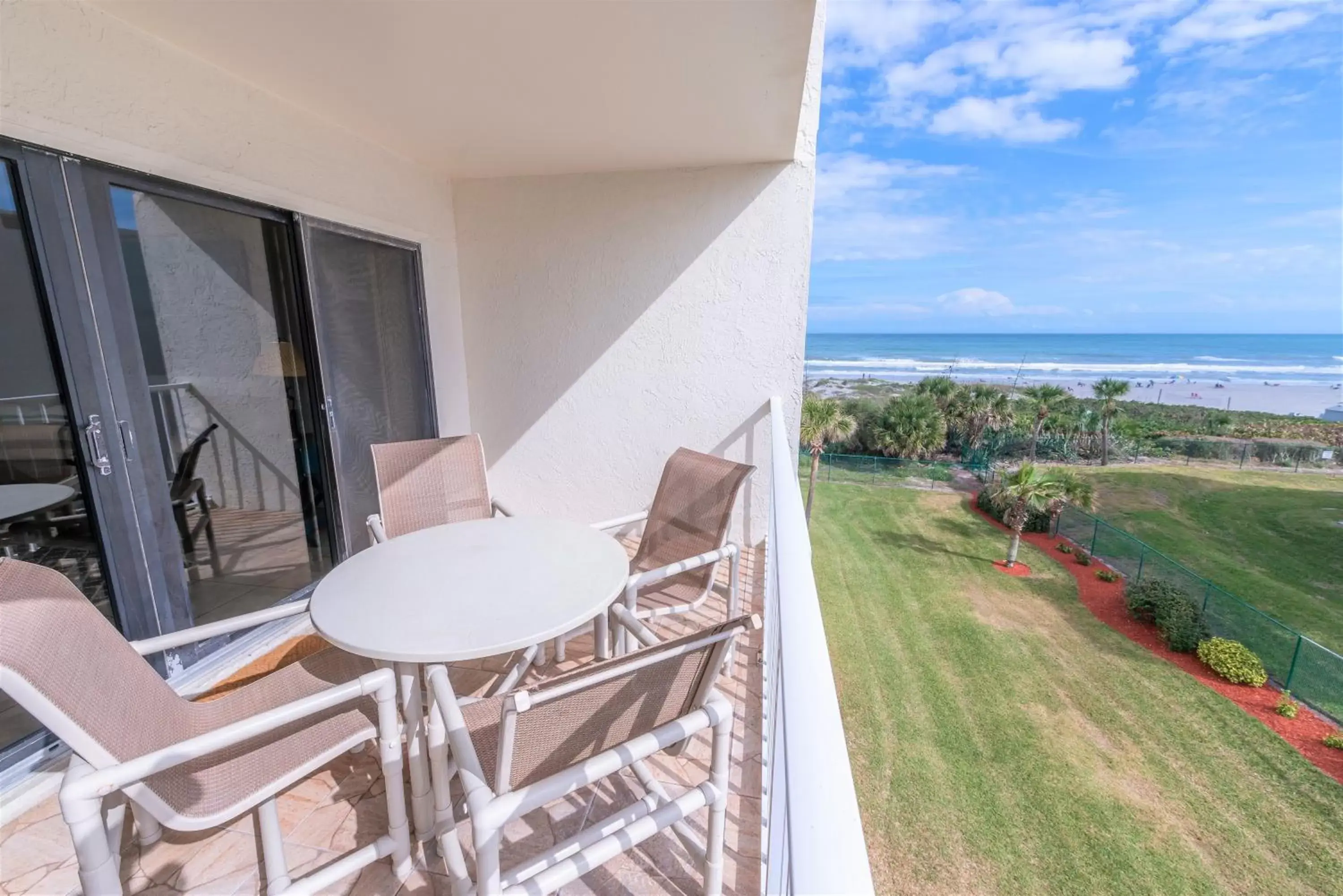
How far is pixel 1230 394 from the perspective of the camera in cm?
3083

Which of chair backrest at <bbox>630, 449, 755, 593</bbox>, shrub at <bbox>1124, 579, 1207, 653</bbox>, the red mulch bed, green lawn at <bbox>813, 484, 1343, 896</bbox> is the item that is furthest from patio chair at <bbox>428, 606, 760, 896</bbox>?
shrub at <bbox>1124, 579, 1207, 653</bbox>

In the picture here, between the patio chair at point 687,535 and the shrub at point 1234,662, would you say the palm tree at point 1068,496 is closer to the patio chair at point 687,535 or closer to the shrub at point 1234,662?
the shrub at point 1234,662

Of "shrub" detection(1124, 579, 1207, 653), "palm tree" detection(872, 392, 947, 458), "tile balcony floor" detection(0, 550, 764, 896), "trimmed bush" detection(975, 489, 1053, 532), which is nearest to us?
"tile balcony floor" detection(0, 550, 764, 896)

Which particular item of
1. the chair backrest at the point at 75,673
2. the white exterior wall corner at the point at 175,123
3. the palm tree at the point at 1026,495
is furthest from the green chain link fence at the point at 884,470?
the chair backrest at the point at 75,673

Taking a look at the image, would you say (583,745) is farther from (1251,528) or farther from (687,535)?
(1251,528)

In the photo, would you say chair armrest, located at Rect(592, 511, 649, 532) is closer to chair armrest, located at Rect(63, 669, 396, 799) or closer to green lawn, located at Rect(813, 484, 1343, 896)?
chair armrest, located at Rect(63, 669, 396, 799)

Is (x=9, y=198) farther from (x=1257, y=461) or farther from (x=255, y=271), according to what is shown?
(x=1257, y=461)

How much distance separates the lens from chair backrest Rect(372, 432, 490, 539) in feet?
7.57

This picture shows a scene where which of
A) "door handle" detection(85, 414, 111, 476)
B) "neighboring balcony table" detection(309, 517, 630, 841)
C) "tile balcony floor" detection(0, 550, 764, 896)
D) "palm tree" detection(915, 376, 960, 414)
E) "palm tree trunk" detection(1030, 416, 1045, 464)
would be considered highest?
"door handle" detection(85, 414, 111, 476)

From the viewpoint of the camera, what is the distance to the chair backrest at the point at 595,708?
3.17 ft

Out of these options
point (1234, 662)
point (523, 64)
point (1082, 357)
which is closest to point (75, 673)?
point (523, 64)

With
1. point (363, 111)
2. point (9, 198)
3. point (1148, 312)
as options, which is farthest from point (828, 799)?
point (1148, 312)

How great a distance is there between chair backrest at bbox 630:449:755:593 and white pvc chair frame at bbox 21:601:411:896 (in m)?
1.15

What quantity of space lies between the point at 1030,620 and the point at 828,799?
53.2ft
